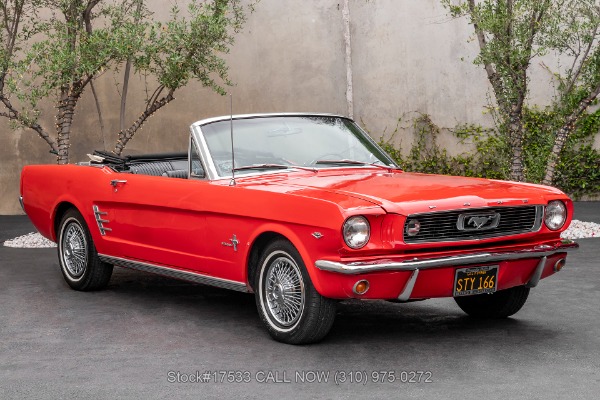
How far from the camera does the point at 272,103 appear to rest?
53.5ft

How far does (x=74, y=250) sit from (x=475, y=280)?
3855mm

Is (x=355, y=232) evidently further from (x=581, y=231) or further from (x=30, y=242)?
(x=30, y=242)

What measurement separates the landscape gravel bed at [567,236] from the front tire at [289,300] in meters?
6.50

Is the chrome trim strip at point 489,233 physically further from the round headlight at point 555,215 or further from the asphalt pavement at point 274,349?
the asphalt pavement at point 274,349

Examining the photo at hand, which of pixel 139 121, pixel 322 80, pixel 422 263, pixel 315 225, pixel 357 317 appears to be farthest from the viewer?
pixel 322 80

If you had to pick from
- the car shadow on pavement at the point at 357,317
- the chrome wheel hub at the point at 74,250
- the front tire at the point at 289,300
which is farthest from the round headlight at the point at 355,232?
the chrome wheel hub at the point at 74,250

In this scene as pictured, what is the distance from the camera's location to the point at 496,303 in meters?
7.04

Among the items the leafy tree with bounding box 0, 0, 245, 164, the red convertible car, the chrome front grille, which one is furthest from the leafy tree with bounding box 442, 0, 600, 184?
the chrome front grille

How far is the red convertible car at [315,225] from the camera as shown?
19.2ft

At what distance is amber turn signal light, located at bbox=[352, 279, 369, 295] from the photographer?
5.80m

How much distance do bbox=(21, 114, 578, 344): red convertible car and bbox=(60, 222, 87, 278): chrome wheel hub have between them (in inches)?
5.5

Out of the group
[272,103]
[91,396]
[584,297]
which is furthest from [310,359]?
[272,103]

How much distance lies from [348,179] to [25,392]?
8.35 ft

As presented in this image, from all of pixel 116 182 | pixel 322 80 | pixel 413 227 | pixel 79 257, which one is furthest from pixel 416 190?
pixel 322 80
